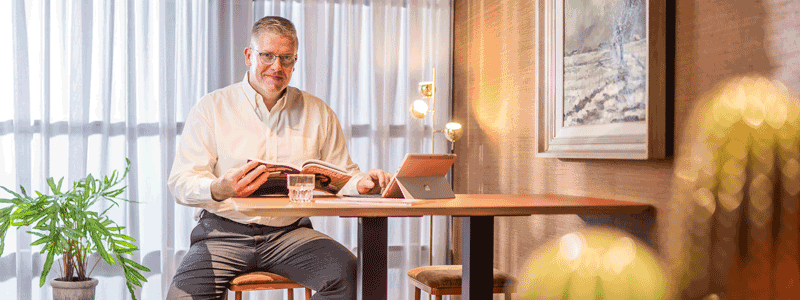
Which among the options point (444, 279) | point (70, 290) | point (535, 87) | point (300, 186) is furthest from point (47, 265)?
point (535, 87)

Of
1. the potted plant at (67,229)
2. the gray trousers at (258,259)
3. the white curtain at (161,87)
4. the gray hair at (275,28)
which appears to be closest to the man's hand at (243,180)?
the gray trousers at (258,259)

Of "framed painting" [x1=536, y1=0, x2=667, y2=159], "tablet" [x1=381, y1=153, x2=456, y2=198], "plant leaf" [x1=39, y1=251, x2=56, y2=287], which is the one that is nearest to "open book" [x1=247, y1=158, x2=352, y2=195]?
"tablet" [x1=381, y1=153, x2=456, y2=198]

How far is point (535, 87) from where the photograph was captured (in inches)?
109

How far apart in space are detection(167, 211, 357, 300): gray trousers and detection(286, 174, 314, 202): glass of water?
468mm

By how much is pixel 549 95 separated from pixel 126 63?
2.29 metres

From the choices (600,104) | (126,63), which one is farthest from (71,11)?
(600,104)

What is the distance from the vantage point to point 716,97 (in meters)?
1.77

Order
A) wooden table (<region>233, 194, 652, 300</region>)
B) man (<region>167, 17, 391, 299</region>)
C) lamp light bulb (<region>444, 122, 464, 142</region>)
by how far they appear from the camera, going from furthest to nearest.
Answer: lamp light bulb (<region>444, 122, 464, 142</region>)
man (<region>167, 17, 391, 299</region>)
wooden table (<region>233, 194, 652, 300</region>)

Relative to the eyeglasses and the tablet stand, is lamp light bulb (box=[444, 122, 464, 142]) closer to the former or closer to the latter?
the eyeglasses

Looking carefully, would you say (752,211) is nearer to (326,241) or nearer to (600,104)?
(600,104)

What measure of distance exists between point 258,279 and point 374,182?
1.99ft

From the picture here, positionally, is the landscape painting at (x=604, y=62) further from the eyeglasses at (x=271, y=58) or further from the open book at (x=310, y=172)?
the eyeglasses at (x=271, y=58)

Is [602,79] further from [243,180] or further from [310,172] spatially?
[243,180]

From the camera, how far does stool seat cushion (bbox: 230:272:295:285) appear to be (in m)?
2.42
